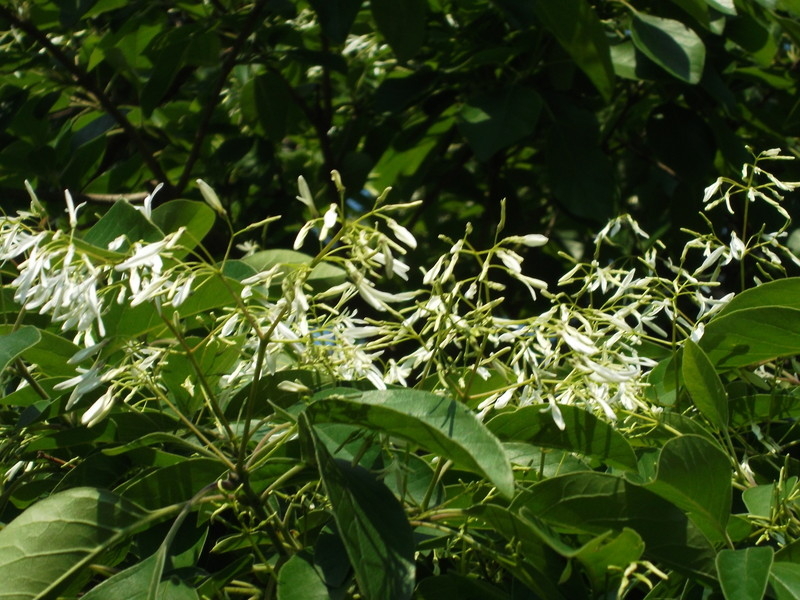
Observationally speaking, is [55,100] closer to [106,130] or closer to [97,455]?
[106,130]

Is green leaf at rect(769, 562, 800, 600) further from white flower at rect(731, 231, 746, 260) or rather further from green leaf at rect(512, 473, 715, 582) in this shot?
white flower at rect(731, 231, 746, 260)

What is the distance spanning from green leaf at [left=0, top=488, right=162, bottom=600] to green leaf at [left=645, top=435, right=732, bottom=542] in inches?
14.6

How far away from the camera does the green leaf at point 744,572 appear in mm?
595

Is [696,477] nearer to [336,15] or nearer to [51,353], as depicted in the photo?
[51,353]

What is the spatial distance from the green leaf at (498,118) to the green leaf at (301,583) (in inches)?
41.7

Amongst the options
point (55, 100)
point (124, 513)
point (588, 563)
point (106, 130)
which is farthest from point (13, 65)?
point (588, 563)

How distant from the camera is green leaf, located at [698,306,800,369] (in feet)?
2.54

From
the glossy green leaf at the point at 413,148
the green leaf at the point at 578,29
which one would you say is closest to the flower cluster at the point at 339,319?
the green leaf at the point at 578,29

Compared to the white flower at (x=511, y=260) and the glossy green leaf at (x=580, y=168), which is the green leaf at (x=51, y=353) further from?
the glossy green leaf at (x=580, y=168)

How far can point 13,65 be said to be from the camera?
1876mm

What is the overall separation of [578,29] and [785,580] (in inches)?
42.6

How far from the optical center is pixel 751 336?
81 cm

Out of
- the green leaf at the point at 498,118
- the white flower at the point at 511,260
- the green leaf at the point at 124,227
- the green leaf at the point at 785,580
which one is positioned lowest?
the green leaf at the point at 498,118

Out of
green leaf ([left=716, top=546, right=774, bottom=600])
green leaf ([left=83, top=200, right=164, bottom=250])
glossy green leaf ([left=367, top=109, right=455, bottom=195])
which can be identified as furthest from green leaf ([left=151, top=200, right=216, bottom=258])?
Result: glossy green leaf ([left=367, top=109, right=455, bottom=195])
